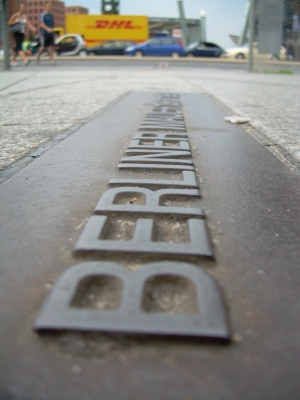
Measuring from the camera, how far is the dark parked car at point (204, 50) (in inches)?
1238

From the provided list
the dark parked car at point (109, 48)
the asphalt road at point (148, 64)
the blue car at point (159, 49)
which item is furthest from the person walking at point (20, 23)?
the dark parked car at point (109, 48)

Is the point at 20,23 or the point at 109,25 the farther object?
the point at 109,25

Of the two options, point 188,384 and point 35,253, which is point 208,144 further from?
point 188,384

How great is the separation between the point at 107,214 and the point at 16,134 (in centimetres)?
235

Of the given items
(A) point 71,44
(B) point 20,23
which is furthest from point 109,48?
(B) point 20,23

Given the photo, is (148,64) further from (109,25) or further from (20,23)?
(109,25)

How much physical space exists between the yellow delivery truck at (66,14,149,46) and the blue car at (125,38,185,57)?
6.56 m

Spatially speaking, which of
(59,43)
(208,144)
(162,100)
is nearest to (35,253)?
(208,144)

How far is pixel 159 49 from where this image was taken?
30375 millimetres

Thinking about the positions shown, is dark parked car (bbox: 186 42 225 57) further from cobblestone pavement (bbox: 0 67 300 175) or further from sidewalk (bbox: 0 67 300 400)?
sidewalk (bbox: 0 67 300 400)

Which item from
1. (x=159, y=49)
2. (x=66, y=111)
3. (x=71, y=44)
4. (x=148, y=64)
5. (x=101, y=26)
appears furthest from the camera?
(x=101, y=26)

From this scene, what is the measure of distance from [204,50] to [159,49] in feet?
11.4

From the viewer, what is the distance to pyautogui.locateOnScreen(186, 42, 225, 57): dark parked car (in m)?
31.5

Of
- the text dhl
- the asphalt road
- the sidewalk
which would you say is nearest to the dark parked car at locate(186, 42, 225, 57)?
the text dhl
